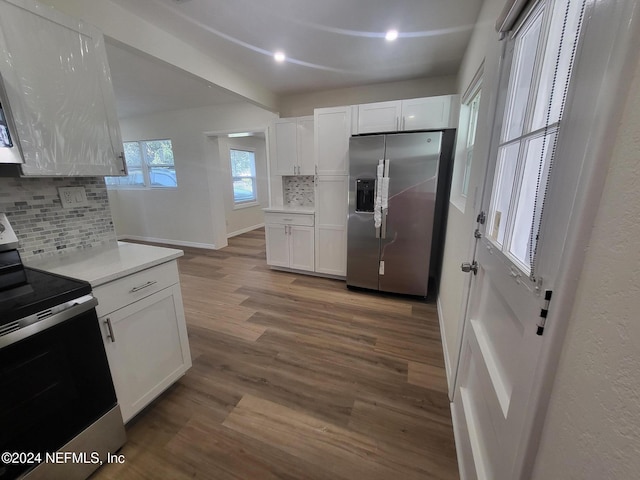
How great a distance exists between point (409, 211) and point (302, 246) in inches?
58.5

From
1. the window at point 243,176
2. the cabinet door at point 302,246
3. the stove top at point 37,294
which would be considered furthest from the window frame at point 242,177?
the stove top at point 37,294

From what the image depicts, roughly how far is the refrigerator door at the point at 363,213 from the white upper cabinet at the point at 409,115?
1.19 ft

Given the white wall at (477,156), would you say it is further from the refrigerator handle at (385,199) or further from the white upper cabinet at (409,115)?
the refrigerator handle at (385,199)

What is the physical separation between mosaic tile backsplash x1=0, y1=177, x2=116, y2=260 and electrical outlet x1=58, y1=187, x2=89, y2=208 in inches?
0.8

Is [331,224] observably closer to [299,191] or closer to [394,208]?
[394,208]

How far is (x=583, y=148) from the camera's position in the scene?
0.47 metres

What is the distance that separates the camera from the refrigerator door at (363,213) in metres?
2.64

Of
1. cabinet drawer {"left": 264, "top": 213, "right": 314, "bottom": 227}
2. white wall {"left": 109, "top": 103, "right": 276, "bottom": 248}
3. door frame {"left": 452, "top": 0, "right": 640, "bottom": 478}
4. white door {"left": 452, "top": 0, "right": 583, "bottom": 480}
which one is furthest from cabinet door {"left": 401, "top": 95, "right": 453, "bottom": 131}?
door frame {"left": 452, "top": 0, "right": 640, "bottom": 478}

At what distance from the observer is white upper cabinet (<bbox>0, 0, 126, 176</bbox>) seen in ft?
3.73

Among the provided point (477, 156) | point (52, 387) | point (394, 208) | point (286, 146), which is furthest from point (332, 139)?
point (52, 387)

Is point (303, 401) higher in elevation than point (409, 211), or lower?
lower

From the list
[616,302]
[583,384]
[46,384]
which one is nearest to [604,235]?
[616,302]

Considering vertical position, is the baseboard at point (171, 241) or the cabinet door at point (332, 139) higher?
the cabinet door at point (332, 139)

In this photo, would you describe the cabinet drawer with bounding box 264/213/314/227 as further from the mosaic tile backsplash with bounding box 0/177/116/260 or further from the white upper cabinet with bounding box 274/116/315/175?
Answer: the mosaic tile backsplash with bounding box 0/177/116/260
